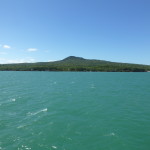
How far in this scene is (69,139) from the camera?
23.1 meters

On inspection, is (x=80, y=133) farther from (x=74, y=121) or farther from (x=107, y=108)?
(x=107, y=108)

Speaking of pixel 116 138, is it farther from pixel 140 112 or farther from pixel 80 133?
pixel 140 112

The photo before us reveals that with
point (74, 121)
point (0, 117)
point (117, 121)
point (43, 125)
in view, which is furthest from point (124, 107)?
point (0, 117)

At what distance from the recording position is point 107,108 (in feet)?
126

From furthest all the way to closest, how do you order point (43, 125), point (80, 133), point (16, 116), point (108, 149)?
point (16, 116) → point (43, 125) → point (80, 133) → point (108, 149)

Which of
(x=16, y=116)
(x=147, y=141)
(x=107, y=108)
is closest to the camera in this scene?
(x=147, y=141)

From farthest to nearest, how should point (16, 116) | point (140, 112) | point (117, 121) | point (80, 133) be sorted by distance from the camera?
point (140, 112) < point (16, 116) < point (117, 121) < point (80, 133)

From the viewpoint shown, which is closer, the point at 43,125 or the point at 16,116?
the point at 43,125

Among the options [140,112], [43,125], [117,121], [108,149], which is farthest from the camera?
[140,112]

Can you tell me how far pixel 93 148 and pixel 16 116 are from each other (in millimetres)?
16776

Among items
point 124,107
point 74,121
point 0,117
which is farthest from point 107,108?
point 0,117

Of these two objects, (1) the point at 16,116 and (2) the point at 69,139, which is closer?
(2) the point at 69,139

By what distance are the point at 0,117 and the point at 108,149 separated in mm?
19692

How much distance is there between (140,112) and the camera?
3562 cm
